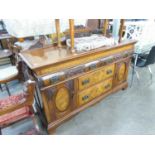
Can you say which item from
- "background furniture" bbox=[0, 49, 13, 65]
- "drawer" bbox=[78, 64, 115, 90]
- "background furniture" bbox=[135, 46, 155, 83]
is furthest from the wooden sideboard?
"background furniture" bbox=[0, 49, 13, 65]

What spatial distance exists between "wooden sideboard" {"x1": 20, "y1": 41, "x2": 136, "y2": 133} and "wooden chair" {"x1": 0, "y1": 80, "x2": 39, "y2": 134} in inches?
4.9

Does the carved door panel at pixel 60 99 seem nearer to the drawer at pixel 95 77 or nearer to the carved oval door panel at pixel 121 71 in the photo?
the drawer at pixel 95 77

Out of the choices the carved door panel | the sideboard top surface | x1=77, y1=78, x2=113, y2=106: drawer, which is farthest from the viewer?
x1=77, y1=78, x2=113, y2=106: drawer

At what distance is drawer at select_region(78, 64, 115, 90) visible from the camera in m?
1.57

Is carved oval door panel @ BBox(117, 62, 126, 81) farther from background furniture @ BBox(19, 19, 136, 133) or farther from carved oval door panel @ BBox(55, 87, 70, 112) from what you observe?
carved oval door panel @ BBox(55, 87, 70, 112)

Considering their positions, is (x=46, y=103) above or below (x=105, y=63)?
below

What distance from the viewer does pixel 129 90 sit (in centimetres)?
233

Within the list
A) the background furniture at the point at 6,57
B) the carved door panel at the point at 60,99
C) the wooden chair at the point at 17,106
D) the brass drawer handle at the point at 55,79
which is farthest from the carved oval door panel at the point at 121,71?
the background furniture at the point at 6,57

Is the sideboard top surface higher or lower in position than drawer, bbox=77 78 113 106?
higher

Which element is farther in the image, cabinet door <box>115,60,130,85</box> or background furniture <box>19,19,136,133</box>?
cabinet door <box>115,60,130,85</box>

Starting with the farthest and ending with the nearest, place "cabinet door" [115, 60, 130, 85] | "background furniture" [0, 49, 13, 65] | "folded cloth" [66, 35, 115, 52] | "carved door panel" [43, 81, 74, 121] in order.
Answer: "background furniture" [0, 49, 13, 65] < "cabinet door" [115, 60, 130, 85] < "folded cloth" [66, 35, 115, 52] < "carved door panel" [43, 81, 74, 121]
